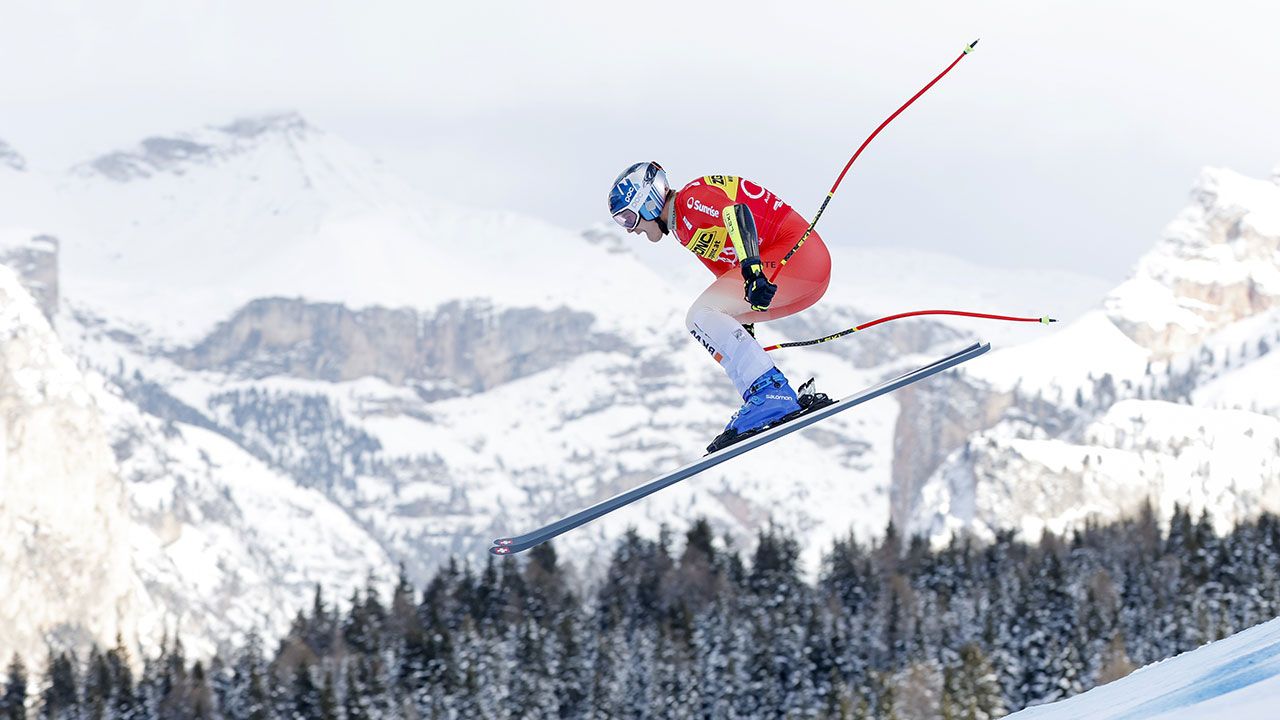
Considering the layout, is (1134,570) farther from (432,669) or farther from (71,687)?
(71,687)

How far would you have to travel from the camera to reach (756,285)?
12781mm

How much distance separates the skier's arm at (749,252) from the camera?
12.8 m

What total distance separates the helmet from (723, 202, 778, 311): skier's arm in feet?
2.34

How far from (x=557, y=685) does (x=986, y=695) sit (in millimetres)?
22940

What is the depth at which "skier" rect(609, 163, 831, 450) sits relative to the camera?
42.9ft

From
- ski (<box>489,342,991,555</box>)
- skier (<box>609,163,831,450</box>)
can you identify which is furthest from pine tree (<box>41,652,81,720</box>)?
skier (<box>609,163,831,450</box>)

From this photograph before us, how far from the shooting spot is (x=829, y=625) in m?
86.7

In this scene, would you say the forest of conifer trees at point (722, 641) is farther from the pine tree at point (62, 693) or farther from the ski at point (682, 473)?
the ski at point (682, 473)

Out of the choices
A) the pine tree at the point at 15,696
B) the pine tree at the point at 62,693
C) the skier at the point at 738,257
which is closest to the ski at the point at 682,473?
the skier at the point at 738,257

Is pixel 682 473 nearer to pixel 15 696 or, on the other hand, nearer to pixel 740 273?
pixel 740 273

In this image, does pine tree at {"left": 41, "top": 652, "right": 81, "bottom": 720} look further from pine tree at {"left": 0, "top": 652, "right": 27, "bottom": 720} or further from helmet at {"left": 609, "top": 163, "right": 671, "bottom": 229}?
helmet at {"left": 609, "top": 163, "right": 671, "bottom": 229}

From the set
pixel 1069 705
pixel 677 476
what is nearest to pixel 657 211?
pixel 677 476

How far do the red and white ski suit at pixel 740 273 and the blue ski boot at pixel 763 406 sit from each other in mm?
96

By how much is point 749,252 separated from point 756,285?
0.31 m
